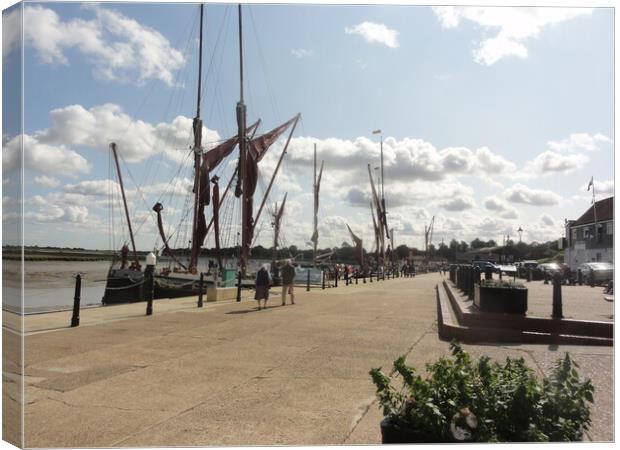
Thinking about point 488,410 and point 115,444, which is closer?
point 488,410

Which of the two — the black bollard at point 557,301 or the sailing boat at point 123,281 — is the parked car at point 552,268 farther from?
the sailing boat at point 123,281

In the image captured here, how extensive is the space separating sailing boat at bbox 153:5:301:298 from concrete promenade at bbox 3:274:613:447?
1698cm

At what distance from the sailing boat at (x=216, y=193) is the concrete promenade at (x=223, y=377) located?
16983 millimetres

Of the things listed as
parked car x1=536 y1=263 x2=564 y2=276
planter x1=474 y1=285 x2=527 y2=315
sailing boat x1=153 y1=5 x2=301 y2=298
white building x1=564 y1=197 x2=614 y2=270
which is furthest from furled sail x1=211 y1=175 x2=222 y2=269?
white building x1=564 y1=197 x2=614 y2=270

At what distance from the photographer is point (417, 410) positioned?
11.4 feet

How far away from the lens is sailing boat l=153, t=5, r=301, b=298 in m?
28.9

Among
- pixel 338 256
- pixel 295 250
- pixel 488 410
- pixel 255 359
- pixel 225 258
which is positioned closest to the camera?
pixel 488 410

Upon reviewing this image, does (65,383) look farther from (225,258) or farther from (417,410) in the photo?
(225,258)

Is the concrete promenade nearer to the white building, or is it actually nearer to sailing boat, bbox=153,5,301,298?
the white building

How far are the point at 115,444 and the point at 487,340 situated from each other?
263 inches

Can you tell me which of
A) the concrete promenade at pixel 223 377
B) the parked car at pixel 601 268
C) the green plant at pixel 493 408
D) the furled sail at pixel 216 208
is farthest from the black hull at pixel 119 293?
the green plant at pixel 493 408

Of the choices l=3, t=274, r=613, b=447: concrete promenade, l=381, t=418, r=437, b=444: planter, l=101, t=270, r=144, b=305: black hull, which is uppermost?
l=381, t=418, r=437, b=444: planter

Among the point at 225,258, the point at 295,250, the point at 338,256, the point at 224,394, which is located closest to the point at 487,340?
the point at 224,394

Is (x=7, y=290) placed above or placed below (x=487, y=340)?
above
